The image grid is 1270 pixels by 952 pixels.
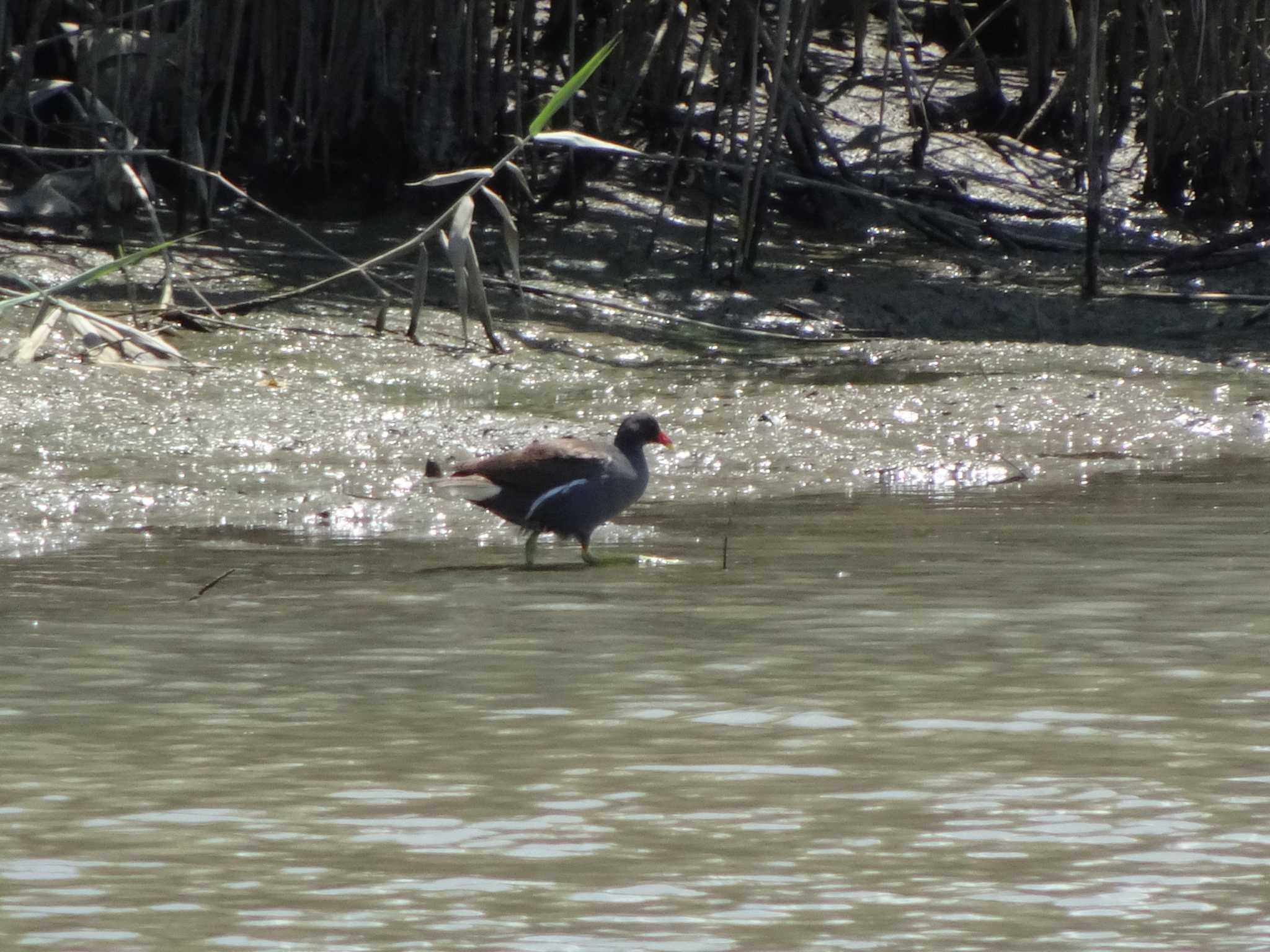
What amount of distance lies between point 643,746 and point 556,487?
2.48 m

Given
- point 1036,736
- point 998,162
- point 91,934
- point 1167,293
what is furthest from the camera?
point 998,162

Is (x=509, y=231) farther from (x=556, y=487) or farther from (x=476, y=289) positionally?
(x=556, y=487)

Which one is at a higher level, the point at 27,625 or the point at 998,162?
the point at 998,162

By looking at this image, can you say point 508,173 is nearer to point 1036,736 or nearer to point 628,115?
point 628,115

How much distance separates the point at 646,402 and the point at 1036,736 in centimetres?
433

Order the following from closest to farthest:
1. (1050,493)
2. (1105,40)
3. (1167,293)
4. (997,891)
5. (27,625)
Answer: (997,891) → (27,625) → (1050,493) → (1167,293) → (1105,40)

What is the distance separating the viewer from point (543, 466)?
6.50 meters

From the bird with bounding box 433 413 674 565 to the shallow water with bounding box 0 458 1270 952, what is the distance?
17 centimetres

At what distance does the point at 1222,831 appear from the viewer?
3.45 metres

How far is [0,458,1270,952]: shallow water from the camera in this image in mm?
3102

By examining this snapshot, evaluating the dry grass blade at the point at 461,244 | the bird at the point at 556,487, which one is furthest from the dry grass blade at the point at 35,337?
the bird at the point at 556,487

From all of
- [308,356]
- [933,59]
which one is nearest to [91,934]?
[308,356]

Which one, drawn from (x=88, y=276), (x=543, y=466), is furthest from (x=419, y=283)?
(x=543, y=466)

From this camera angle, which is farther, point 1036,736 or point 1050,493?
point 1050,493
